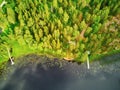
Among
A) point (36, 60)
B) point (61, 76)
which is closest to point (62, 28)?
point (36, 60)

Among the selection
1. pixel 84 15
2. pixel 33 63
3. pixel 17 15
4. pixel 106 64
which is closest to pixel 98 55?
pixel 106 64

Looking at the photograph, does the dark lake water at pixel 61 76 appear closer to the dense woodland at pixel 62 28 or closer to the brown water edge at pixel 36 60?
the brown water edge at pixel 36 60

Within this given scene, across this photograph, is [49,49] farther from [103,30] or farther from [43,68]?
[103,30]

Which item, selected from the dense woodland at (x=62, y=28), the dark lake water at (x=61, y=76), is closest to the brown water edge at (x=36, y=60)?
the dark lake water at (x=61, y=76)

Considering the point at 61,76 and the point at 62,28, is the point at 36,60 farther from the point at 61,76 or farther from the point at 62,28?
the point at 62,28

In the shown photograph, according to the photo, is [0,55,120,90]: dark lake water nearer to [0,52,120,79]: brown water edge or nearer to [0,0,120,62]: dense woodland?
→ [0,52,120,79]: brown water edge

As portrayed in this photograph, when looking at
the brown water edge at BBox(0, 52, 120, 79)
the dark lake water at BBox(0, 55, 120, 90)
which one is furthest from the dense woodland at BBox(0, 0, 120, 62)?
the dark lake water at BBox(0, 55, 120, 90)
